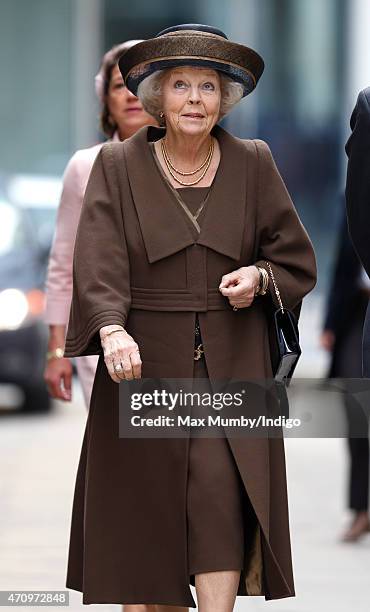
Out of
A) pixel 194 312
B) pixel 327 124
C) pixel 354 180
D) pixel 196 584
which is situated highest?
pixel 327 124

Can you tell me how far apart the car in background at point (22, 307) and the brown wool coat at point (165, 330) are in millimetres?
8317

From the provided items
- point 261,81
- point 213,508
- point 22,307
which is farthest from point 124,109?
point 261,81

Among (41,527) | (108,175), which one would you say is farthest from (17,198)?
(108,175)

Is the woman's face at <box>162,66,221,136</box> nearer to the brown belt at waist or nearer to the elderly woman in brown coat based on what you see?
the elderly woman in brown coat

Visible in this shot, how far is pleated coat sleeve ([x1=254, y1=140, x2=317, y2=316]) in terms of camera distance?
4.87 m

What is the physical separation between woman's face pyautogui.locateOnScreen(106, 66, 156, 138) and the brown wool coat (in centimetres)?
109

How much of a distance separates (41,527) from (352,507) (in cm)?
150

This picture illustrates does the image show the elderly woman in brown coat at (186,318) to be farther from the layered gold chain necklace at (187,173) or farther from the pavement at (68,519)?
the pavement at (68,519)

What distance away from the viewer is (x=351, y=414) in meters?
6.07

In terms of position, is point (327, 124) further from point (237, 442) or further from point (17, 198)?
point (237, 442)

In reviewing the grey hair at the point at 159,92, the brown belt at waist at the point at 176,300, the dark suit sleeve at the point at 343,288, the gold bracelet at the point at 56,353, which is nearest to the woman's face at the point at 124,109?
the gold bracelet at the point at 56,353

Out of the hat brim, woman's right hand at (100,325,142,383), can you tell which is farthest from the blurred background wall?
woman's right hand at (100,325,142,383)

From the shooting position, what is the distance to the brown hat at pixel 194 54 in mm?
4781

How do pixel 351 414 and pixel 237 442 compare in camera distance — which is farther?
pixel 351 414
